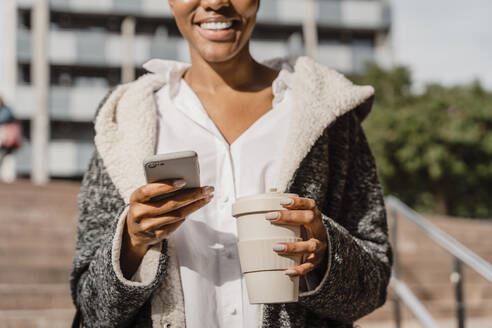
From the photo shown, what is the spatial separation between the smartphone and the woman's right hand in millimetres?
12

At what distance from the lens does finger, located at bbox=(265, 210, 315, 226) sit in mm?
1100

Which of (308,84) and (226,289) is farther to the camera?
(308,84)

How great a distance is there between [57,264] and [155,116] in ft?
17.7

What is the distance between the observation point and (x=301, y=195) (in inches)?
58.9

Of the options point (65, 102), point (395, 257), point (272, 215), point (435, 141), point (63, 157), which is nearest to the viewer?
point (272, 215)

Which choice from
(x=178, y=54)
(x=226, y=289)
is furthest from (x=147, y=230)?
(x=178, y=54)

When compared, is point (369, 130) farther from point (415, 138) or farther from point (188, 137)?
point (188, 137)

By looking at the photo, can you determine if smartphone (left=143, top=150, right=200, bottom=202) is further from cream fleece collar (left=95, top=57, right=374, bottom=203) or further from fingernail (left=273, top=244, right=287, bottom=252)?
cream fleece collar (left=95, top=57, right=374, bottom=203)

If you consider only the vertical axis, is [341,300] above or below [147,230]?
below

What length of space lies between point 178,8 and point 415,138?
16.4m

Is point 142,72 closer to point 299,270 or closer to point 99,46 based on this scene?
point 99,46

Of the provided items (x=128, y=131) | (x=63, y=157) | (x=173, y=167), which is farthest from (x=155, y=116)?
(x=63, y=157)

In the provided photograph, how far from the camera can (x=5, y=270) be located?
229 inches

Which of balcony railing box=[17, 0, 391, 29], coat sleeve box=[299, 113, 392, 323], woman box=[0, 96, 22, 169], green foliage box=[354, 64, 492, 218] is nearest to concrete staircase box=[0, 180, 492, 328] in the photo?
woman box=[0, 96, 22, 169]
